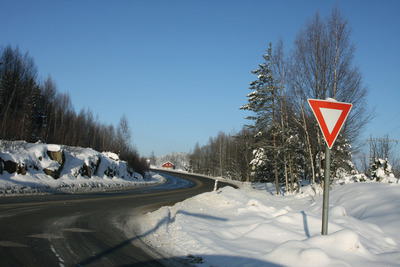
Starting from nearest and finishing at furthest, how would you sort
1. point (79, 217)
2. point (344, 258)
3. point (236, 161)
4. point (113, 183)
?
point (344, 258), point (79, 217), point (113, 183), point (236, 161)

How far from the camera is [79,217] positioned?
Result: 9500 mm

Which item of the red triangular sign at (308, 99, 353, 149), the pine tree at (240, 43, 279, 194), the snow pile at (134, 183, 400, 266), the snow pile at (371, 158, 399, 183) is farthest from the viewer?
the pine tree at (240, 43, 279, 194)

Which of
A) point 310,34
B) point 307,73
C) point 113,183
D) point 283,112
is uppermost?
point 310,34

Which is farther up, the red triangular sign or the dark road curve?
the red triangular sign

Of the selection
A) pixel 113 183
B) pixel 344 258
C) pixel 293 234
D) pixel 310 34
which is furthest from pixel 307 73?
pixel 113 183

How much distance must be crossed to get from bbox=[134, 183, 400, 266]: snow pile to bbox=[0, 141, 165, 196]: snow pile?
11.0 metres

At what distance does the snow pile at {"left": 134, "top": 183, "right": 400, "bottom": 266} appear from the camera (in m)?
5.23

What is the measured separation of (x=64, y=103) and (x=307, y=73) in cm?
4255

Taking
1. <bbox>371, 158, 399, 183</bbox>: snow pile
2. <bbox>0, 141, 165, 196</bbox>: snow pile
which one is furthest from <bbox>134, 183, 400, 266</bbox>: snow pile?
<bbox>0, 141, 165, 196</bbox>: snow pile

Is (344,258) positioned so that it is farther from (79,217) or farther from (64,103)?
(64,103)

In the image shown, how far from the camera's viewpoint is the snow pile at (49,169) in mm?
17688

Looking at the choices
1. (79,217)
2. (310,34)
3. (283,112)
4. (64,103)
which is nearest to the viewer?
(79,217)

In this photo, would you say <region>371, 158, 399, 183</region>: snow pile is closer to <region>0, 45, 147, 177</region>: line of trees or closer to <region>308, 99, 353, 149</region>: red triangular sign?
<region>308, 99, 353, 149</region>: red triangular sign

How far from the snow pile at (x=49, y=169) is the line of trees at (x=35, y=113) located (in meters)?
1.94
